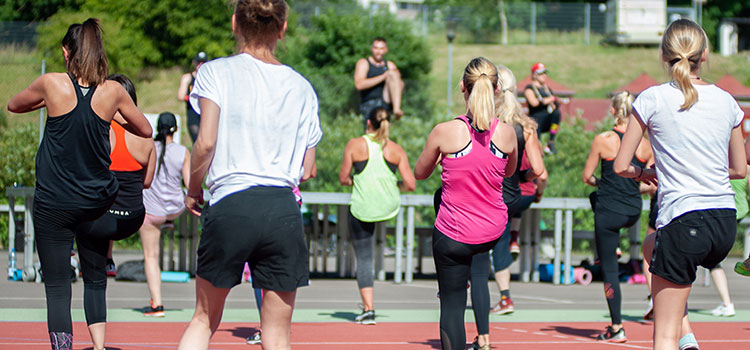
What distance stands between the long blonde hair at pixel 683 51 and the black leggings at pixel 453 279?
1.46 meters

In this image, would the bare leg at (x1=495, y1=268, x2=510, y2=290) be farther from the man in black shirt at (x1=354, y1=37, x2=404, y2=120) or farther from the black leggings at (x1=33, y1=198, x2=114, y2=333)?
the man in black shirt at (x1=354, y1=37, x2=404, y2=120)

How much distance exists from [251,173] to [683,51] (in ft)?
7.54

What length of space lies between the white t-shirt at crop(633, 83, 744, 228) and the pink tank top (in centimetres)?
106

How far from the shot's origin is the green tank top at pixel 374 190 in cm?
870

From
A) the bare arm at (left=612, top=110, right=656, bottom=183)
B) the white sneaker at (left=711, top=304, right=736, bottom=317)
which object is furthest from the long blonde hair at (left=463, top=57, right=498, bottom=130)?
the white sneaker at (left=711, top=304, right=736, bottom=317)

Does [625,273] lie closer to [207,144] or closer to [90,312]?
[90,312]

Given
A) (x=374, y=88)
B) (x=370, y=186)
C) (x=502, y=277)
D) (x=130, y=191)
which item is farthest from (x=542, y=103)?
(x=130, y=191)

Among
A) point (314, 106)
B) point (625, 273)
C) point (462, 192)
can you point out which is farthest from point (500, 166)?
point (625, 273)

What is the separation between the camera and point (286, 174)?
4.07 meters

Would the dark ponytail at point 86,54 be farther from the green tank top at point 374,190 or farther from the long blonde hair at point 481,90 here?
the green tank top at point 374,190

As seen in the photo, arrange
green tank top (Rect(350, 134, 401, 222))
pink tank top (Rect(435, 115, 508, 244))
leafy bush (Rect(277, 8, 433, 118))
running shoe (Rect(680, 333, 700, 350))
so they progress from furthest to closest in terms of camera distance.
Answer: leafy bush (Rect(277, 8, 433, 118)) → green tank top (Rect(350, 134, 401, 222)) → running shoe (Rect(680, 333, 700, 350)) → pink tank top (Rect(435, 115, 508, 244))

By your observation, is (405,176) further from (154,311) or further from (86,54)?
(86,54)

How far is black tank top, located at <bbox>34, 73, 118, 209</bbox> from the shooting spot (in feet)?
17.6

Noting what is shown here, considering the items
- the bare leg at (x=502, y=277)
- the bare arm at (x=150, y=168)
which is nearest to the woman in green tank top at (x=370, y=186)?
the bare leg at (x=502, y=277)
